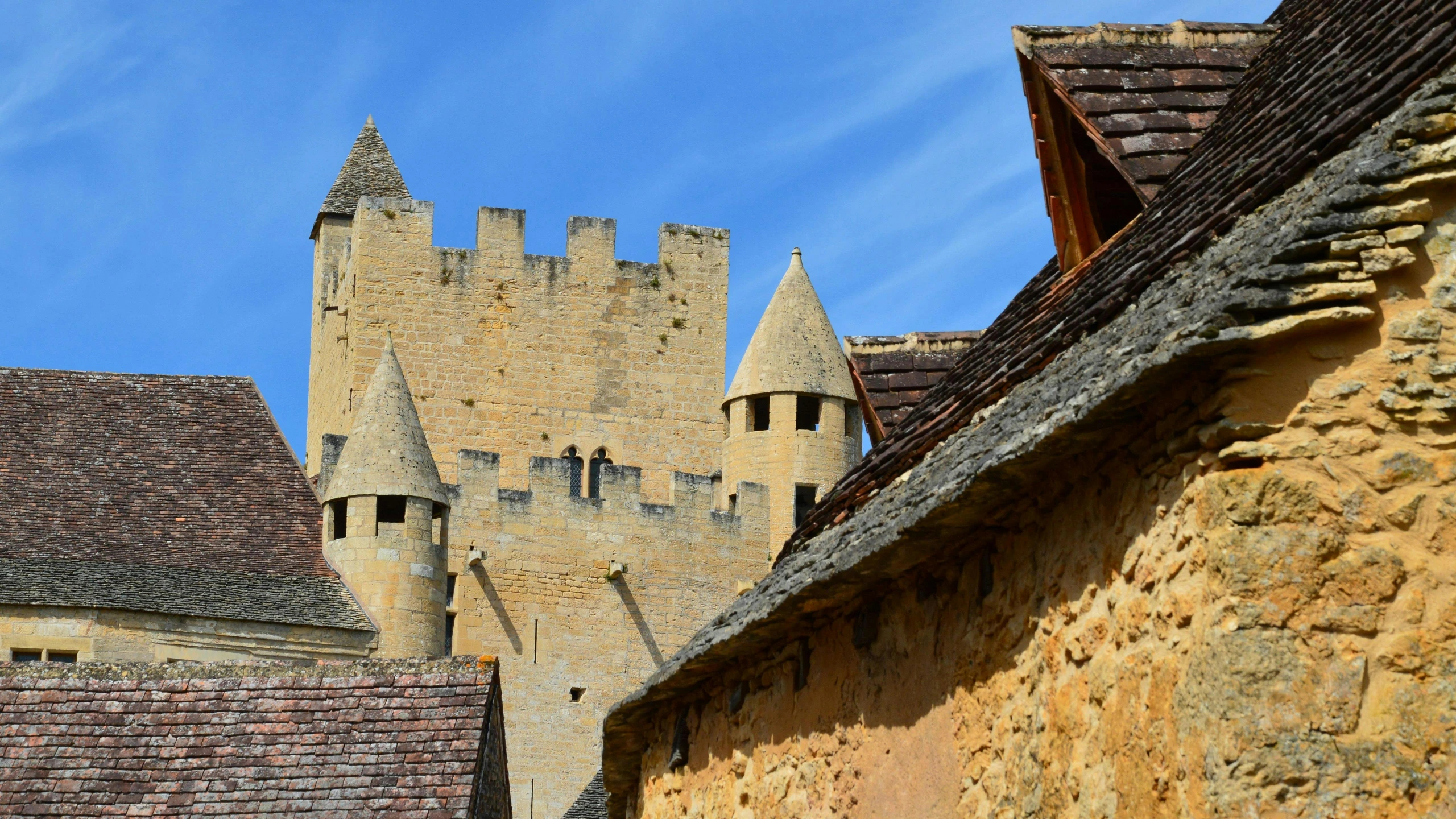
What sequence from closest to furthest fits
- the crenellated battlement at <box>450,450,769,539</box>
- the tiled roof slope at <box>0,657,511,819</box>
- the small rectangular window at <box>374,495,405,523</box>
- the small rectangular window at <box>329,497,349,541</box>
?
1. the tiled roof slope at <box>0,657,511,819</box>
2. the small rectangular window at <box>329,497,349,541</box>
3. the small rectangular window at <box>374,495,405,523</box>
4. the crenellated battlement at <box>450,450,769,539</box>

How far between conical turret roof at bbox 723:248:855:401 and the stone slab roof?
7.32m

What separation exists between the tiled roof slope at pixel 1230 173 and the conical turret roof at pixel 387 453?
58.7 ft

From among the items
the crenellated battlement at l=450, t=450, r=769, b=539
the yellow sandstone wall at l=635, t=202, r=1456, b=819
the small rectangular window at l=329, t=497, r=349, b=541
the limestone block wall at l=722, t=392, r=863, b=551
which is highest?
the limestone block wall at l=722, t=392, r=863, b=551

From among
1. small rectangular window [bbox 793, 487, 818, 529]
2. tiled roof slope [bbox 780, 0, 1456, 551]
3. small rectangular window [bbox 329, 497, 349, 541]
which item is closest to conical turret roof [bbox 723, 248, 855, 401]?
small rectangular window [bbox 793, 487, 818, 529]

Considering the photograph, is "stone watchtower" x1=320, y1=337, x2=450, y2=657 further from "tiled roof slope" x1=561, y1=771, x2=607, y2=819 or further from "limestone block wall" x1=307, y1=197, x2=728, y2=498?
"tiled roof slope" x1=561, y1=771, x2=607, y2=819

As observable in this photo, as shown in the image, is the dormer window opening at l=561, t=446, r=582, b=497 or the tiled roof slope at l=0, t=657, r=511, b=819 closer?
the tiled roof slope at l=0, t=657, r=511, b=819

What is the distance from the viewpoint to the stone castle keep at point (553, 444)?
2622cm

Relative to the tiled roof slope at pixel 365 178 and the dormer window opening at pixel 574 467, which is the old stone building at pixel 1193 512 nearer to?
the dormer window opening at pixel 574 467

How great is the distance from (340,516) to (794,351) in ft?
24.7

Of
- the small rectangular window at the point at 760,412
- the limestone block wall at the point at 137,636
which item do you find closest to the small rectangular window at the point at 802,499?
the small rectangular window at the point at 760,412

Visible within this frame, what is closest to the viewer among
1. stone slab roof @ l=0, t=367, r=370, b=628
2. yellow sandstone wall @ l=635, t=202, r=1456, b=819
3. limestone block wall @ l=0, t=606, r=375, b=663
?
yellow sandstone wall @ l=635, t=202, r=1456, b=819

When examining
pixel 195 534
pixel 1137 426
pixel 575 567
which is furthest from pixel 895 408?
pixel 575 567

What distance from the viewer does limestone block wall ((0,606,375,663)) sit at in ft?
72.0

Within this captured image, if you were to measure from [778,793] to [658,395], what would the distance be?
82.0 ft
